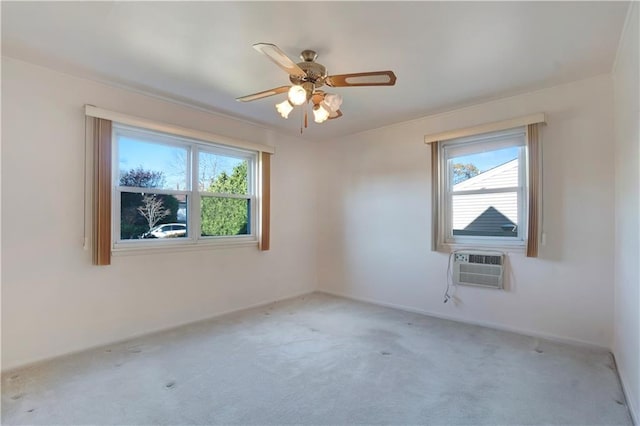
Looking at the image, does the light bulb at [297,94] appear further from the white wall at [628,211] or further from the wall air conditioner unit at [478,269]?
the wall air conditioner unit at [478,269]

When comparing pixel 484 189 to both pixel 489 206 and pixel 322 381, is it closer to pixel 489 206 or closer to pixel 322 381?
pixel 489 206

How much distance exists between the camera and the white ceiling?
199cm

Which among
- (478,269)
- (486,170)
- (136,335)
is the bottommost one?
(136,335)

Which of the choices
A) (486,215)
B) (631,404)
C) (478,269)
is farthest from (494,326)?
(631,404)

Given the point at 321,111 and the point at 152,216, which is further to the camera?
the point at 152,216

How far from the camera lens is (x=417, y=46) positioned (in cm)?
239

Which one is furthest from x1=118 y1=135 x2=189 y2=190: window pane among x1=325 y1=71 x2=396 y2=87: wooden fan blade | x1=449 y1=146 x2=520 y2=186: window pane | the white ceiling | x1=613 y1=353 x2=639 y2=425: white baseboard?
x1=613 y1=353 x2=639 y2=425: white baseboard

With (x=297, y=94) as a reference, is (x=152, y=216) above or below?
below

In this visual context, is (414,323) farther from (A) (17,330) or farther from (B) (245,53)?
(A) (17,330)

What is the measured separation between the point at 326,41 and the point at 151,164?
2295mm

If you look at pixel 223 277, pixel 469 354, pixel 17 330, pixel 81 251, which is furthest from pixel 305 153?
pixel 17 330

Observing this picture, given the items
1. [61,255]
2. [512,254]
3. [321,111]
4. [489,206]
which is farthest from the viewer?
[489,206]

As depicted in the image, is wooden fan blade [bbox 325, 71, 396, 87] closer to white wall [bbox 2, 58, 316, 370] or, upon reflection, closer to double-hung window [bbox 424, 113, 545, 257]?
double-hung window [bbox 424, 113, 545, 257]

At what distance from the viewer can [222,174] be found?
13.5ft
